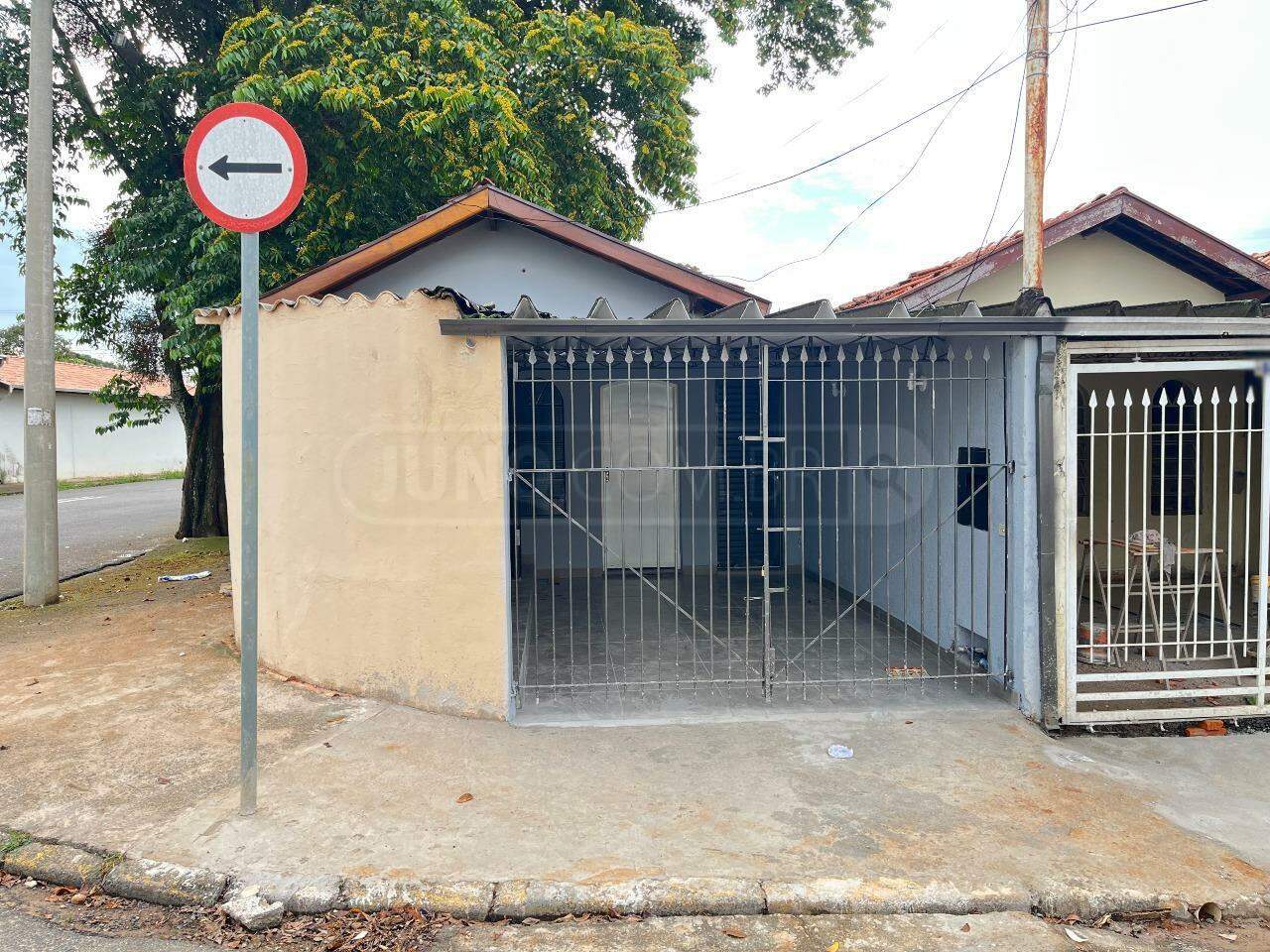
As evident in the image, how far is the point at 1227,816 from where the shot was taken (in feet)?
11.8

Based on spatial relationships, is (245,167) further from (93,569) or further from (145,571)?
(93,569)

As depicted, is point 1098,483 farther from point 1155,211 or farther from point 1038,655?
point 1038,655

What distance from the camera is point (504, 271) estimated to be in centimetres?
781

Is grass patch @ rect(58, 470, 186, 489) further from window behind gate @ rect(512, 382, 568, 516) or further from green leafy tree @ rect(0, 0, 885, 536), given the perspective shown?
window behind gate @ rect(512, 382, 568, 516)

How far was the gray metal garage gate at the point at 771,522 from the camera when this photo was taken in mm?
5230

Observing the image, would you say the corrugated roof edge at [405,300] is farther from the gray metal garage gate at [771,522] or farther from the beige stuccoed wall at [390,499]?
the gray metal garage gate at [771,522]

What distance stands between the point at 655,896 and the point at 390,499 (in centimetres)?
279

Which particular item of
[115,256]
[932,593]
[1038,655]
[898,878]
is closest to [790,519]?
[932,593]

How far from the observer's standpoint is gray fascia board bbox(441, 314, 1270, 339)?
14.3 ft

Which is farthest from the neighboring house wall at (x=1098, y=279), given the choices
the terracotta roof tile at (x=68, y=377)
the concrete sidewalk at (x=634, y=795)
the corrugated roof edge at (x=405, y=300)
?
the terracotta roof tile at (x=68, y=377)

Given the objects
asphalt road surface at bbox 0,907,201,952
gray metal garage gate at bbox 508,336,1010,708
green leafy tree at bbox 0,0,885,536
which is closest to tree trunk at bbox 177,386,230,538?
green leafy tree at bbox 0,0,885,536

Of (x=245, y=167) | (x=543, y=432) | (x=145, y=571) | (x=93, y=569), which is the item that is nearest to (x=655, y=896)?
(x=245, y=167)

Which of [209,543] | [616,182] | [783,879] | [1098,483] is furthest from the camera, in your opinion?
[616,182]

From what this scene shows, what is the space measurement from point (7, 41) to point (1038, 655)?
12262mm
